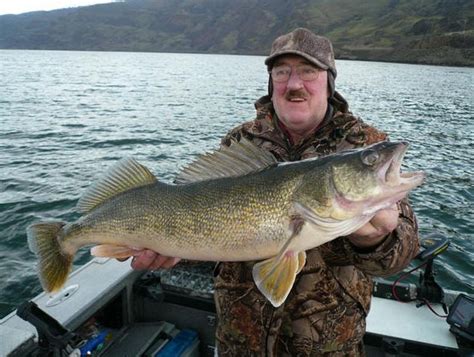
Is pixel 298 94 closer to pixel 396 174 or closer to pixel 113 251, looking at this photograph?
pixel 396 174

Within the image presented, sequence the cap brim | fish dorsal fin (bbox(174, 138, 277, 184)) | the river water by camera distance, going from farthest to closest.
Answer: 1. the river water
2. the cap brim
3. fish dorsal fin (bbox(174, 138, 277, 184))

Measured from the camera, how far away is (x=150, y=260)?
11.0ft

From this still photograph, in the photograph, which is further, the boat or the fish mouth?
the boat

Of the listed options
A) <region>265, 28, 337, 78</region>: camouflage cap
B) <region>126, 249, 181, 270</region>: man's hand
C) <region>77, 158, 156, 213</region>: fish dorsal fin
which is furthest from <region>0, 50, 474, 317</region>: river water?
<region>265, 28, 337, 78</region>: camouflage cap

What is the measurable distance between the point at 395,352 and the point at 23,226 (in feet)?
28.3

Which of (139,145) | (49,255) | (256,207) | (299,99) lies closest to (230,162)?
(256,207)

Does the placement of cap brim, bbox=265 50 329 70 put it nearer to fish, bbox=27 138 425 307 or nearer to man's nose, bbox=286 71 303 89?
man's nose, bbox=286 71 303 89

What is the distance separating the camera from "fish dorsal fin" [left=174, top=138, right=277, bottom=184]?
308 centimetres

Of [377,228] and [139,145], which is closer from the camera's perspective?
[377,228]

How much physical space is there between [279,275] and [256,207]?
1.60 ft

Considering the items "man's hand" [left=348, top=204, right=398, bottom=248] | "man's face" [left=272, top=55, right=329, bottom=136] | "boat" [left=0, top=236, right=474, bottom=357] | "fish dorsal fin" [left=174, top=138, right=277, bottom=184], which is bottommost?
"boat" [left=0, top=236, right=474, bottom=357]

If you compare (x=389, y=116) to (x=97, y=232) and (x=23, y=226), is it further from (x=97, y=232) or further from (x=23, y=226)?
(x=97, y=232)

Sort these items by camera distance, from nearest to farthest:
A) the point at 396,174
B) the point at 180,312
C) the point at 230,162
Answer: the point at 396,174 → the point at 230,162 → the point at 180,312

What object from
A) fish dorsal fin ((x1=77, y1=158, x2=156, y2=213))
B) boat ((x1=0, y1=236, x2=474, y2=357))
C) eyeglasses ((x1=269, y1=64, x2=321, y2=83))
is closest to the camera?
eyeglasses ((x1=269, y1=64, x2=321, y2=83))
